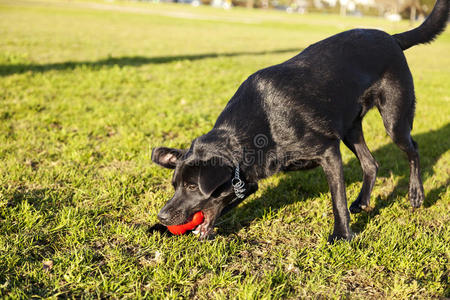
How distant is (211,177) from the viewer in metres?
2.78

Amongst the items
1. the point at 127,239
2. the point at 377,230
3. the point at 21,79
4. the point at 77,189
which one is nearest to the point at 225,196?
the point at 127,239

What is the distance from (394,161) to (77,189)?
4.21 metres

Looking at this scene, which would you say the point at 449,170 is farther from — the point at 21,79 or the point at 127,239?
the point at 21,79

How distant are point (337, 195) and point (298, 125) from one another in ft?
2.36

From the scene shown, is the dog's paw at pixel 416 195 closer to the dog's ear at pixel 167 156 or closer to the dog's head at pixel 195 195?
the dog's head at pixel 195 195

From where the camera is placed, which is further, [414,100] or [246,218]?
[414,100]

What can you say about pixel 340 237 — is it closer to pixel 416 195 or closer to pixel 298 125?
pixel 298 125

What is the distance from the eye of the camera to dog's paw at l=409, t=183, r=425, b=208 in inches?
152

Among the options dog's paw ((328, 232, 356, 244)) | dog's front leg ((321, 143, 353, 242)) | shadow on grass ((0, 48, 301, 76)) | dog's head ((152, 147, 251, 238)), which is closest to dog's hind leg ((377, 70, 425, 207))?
dog's front leg ((321, 143, 353, 242))

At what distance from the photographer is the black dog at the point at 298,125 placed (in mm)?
3078

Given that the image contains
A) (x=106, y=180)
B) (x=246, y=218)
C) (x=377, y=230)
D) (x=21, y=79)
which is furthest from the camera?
(x=21, y=79)

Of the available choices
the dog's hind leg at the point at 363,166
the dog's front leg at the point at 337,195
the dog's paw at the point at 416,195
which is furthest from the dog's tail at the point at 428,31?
the dog's front leg at the point at 337,195

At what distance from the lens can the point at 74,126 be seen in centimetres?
585

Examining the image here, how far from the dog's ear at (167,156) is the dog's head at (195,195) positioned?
96mm
